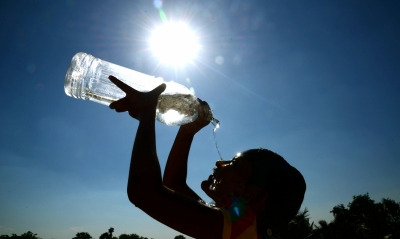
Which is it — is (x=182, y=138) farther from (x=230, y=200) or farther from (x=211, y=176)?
(x=230, y=200)

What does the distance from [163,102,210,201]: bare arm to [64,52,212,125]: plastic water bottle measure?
36 centimetres

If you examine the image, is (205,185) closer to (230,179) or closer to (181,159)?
(230,179)

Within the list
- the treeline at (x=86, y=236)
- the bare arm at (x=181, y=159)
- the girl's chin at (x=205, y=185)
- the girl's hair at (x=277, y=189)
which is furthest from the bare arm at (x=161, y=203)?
the treeline at (x=86, y=236)

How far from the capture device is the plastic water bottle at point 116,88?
2.81 metres

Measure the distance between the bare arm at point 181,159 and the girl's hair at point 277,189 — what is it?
0.80 meters

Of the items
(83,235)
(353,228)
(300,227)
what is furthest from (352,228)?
(83,235)

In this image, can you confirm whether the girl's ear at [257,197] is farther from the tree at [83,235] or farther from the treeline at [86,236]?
the tree at [83,235]

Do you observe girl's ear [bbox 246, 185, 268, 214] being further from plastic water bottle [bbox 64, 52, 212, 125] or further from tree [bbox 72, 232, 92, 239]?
tree [bbox 72, 232, 92, 239]

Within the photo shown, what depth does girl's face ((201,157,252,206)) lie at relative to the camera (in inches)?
58.1

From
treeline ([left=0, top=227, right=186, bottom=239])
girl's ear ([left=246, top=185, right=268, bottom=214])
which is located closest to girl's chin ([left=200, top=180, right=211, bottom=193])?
girl's ear ([left=246, top=185, right=268, bottom=214])

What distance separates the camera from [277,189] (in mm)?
1434

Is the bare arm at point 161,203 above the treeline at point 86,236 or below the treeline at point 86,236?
below

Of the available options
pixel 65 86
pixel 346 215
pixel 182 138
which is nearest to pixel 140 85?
pixel 65 86

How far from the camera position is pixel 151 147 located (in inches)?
49.1
